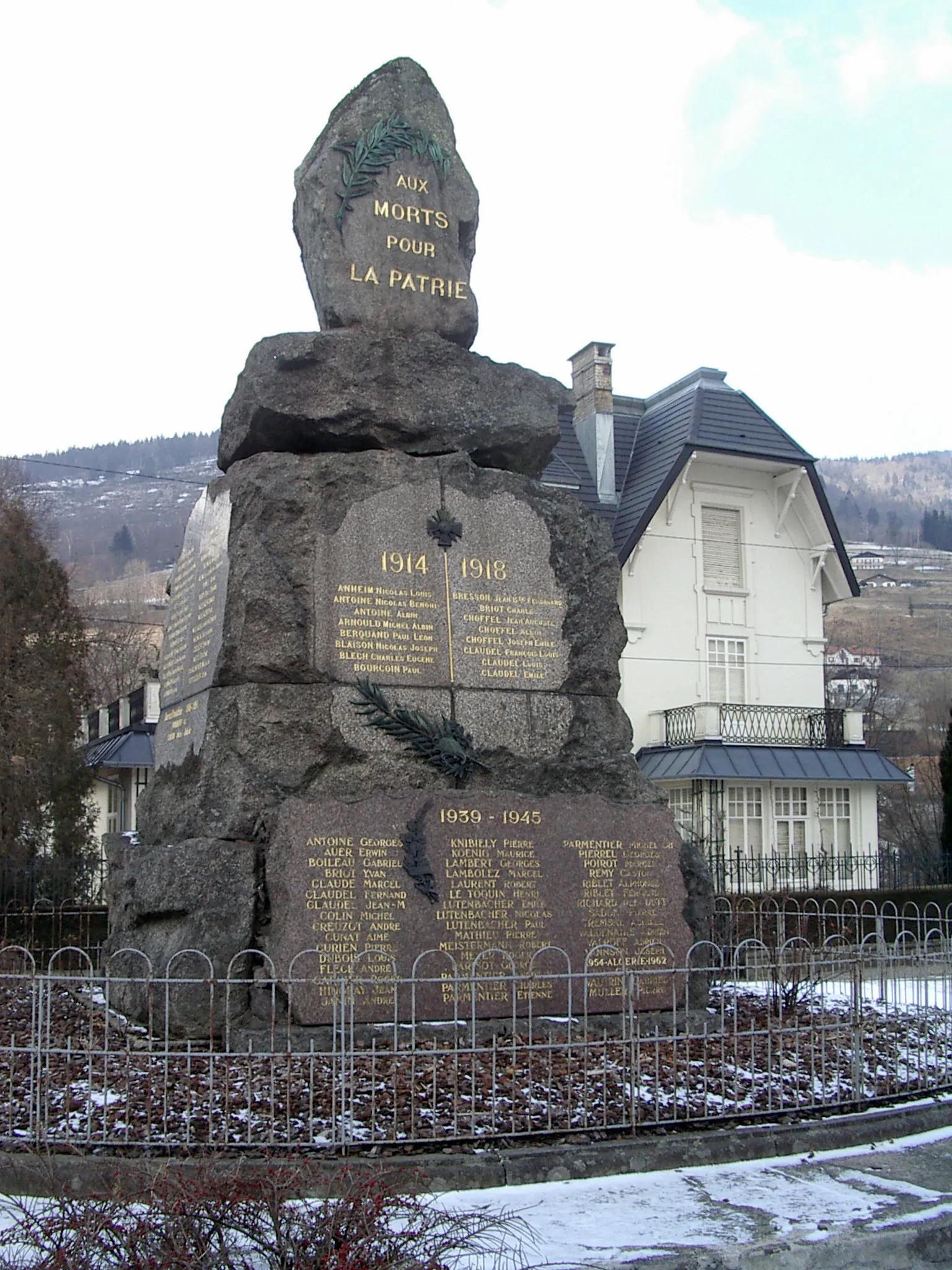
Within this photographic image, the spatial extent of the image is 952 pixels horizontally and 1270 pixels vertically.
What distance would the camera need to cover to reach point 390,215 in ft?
30.1

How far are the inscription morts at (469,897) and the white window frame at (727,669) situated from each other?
19.0m

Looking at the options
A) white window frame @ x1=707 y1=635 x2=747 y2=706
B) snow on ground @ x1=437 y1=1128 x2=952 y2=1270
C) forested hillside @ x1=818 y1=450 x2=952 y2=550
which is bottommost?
snow on ground @ x1=437 y1=1128 x2=952 y2=1270

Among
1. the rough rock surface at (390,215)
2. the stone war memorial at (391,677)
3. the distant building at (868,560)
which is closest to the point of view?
the stone war memorial at (391,677)

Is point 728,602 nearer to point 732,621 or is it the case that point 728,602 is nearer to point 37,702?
point 732,621

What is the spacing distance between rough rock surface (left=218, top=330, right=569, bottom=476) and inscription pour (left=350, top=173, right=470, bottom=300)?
1.72 feet

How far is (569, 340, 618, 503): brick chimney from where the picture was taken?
91.7 feet

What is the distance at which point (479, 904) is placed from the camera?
766cm

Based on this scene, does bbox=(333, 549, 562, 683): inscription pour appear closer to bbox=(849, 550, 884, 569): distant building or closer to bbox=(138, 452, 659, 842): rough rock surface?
bbox=(138, 452, 659, 842): rough rock surface

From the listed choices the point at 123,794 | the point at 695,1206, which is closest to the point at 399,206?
the point at 695,1206

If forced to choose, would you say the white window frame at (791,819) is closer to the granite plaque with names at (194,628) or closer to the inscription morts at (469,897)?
the inscription morts at (469,897)

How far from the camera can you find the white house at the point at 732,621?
2542 centimetres

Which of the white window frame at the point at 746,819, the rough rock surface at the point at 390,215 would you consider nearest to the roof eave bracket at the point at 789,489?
the white window frame at the point at 746,819

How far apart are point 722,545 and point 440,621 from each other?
2014 centimetres

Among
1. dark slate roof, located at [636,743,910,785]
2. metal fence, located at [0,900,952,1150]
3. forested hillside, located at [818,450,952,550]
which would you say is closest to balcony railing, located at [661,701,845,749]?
dark slate roof, located at [636,743,910,785]
